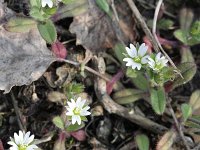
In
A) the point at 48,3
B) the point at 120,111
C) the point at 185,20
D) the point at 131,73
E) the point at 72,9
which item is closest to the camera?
the point at 48,3

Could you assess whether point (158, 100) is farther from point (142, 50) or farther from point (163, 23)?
point (163, 23)

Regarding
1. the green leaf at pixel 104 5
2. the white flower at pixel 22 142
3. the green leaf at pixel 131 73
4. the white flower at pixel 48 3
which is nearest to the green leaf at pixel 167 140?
the green leaf at pixel 131 73

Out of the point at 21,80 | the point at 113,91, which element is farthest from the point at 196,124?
the point at 21,80

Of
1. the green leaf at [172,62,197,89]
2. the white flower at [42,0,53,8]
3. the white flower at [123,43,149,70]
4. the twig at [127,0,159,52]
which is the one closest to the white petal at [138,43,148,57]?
the white flower at [123,43,149,70]

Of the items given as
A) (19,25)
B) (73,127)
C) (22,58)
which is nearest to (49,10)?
(19,25)

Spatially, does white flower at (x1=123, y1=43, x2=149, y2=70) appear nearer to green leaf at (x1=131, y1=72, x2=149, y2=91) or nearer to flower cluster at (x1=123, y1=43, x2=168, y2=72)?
flower cluster at (x1=123, y1=43, x2=168, y2=72)

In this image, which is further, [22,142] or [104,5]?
[104,5]
